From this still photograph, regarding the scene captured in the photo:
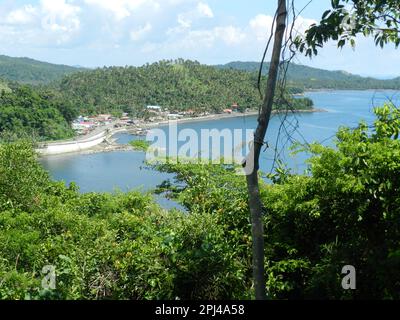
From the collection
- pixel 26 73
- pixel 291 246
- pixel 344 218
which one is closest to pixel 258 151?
pixel 344 218

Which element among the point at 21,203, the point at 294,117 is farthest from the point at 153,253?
the point at 21,203

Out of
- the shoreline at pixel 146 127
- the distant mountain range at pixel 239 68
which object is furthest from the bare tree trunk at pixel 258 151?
the distant mountain range at pixel 239 68

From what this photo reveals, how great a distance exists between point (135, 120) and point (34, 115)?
13.8m

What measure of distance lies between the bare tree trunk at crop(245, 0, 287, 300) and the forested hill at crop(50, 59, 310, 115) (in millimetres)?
Answer: 50342

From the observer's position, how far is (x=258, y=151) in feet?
6.19

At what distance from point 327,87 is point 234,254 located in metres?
82.3

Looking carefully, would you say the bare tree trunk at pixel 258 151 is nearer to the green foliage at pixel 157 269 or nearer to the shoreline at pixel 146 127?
the green foliage at pixel 157 269

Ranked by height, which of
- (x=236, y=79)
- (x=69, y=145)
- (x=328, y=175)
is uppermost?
(x=236, y=79)

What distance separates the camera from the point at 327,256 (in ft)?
8.46

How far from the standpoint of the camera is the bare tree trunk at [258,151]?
6.03 ft

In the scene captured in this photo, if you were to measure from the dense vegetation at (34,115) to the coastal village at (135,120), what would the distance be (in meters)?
2.03

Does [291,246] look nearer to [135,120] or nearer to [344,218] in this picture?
[344,218]
